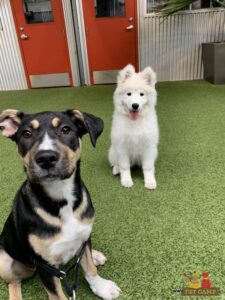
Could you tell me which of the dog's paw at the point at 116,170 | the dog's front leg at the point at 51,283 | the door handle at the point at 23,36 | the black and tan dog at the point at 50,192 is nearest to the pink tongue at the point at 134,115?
the dog's paw at the point at 116,170

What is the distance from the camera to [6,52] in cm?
660

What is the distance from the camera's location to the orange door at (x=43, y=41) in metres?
6.16

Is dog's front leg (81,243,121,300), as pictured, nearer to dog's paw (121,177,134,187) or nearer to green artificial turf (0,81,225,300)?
green artificial turf (0,81,225,300)

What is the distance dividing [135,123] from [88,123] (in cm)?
124

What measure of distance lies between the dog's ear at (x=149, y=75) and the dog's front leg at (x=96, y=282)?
5.48 ft

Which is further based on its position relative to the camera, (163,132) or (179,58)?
(179,58)

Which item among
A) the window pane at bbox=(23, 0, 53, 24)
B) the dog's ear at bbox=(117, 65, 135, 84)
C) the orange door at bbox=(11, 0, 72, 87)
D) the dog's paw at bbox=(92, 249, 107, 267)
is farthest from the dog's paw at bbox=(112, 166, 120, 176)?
the window pane at bbox=(23, 0, 53, 24)

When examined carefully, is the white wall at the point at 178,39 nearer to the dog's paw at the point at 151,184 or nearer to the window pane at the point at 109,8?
the window pane at the point at 109,8

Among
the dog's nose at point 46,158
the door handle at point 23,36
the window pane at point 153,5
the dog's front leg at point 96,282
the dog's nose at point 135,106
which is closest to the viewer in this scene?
the dog's nose at point 46,158

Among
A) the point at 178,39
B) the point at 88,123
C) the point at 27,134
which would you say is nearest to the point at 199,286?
the point at 88,123

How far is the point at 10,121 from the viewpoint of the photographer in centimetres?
137

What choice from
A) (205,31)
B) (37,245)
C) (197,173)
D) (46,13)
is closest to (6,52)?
(46,13)

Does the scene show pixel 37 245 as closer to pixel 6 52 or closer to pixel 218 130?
pixel 218 130

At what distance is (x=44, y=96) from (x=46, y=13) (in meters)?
1.95
